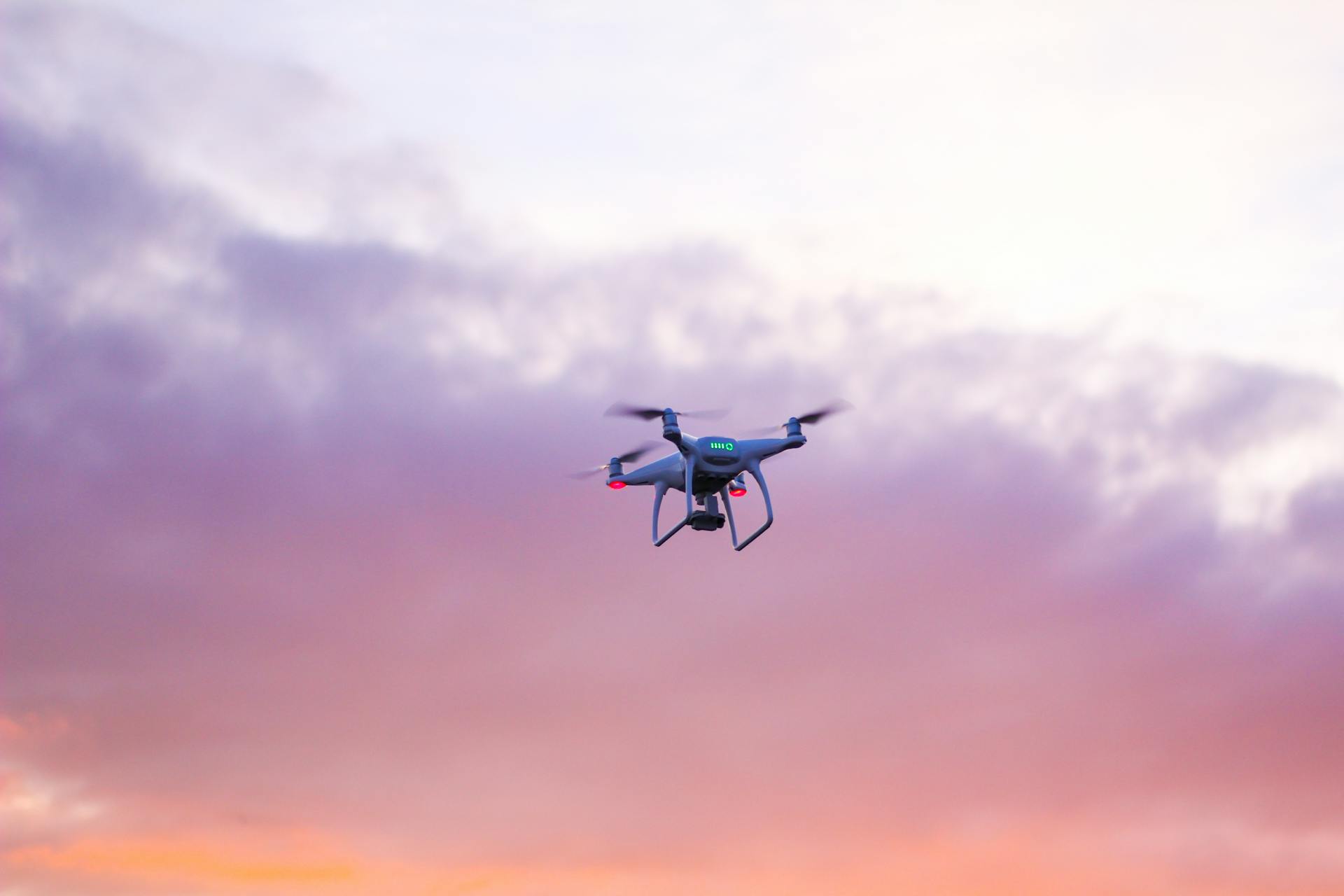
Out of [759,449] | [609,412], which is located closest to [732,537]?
[759,449]

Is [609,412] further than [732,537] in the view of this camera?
No

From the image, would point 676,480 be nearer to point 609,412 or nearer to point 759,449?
point 759,449

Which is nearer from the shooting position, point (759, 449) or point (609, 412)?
point (609, 412)

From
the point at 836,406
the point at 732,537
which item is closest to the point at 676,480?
the point at 732,537

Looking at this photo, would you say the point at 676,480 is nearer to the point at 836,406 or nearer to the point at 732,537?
the point at 732,537

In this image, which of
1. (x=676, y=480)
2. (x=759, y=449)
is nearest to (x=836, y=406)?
(x=759, y=449)

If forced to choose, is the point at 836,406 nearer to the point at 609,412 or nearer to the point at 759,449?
the point at 759,449
